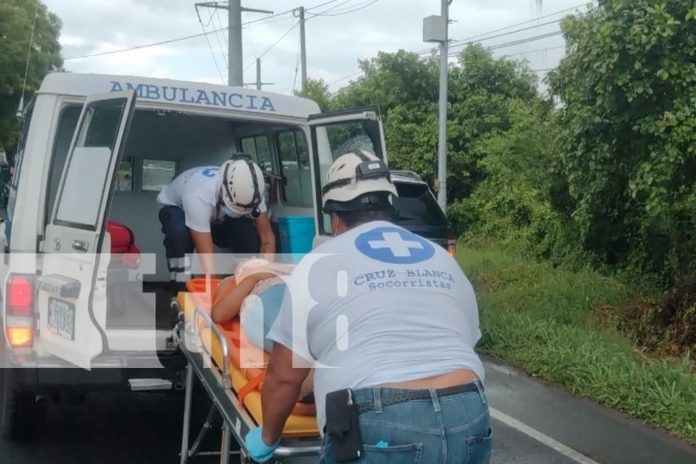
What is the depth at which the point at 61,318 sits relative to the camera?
4426 mm

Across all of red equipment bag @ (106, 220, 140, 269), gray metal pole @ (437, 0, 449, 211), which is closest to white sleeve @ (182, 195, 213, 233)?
red equipment bag @ (106, 220, 140, 269)

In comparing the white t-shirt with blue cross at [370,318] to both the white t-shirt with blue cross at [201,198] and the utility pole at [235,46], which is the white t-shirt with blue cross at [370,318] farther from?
the utility pole at [235,46]

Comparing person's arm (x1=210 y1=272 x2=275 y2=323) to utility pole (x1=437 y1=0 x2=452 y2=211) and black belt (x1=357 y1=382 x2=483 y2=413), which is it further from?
utility pole (x1=437 y1=0 x2=452 y2=211)

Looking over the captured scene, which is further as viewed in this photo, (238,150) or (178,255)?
(238,150)

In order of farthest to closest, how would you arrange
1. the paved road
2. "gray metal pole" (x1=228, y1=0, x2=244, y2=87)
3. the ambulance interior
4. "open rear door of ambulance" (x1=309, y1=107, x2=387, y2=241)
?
"gray metal pole" (x1=228, y1=0, x2=244, y2=87), the ambulance interior, "open rear door of ambulance" (x1=309, y1=107, x2=387, y2=241), the paved road

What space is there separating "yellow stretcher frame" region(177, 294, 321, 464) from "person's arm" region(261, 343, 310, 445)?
0.89 feet

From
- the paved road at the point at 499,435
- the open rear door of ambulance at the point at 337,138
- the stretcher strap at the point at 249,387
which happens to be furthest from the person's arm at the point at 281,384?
the open rear door of ambulance at the point at 337,138

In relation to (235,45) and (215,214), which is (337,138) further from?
(235,45)

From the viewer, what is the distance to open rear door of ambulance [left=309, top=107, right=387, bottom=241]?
17.8 ft

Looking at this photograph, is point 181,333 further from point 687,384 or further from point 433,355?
point 687,384

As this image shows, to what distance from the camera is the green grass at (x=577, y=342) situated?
242 inches

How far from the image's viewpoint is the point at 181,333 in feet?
14.1

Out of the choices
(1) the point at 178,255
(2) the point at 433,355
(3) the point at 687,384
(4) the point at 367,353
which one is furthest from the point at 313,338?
(3) the point at 687,384

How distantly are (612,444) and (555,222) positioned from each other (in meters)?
7.36
